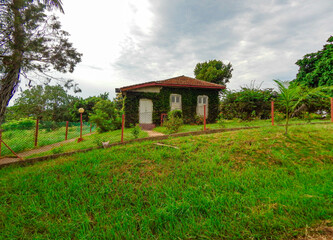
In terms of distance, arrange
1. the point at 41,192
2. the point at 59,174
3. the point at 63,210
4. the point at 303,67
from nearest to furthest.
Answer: the point at 63,210
the point at 41,192
the point at 59,174
the point at 303,67

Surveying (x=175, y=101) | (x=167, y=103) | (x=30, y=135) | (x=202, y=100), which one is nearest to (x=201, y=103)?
(x=202, y=100)

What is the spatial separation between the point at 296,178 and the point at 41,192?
407 cm

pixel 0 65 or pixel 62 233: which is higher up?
pixel 0 65

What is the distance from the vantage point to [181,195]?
6.77ft

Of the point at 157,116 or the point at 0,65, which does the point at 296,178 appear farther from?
the point at 157,116

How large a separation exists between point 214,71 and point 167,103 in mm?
15510

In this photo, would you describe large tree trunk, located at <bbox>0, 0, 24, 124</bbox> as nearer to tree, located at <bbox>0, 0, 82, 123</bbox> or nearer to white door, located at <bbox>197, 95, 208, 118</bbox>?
tree, located at <bbox>0, 0, 82, 123</bbox>

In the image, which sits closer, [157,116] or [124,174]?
[124,174]

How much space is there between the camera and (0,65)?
349 cm

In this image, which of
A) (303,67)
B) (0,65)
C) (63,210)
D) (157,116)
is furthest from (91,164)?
(303,67)

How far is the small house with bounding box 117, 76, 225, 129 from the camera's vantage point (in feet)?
39.5

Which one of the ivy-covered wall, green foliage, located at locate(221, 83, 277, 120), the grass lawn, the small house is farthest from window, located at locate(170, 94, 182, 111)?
the grass lawn

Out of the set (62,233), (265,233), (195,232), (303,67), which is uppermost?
(303,67)

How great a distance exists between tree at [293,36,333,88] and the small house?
24.2ft
